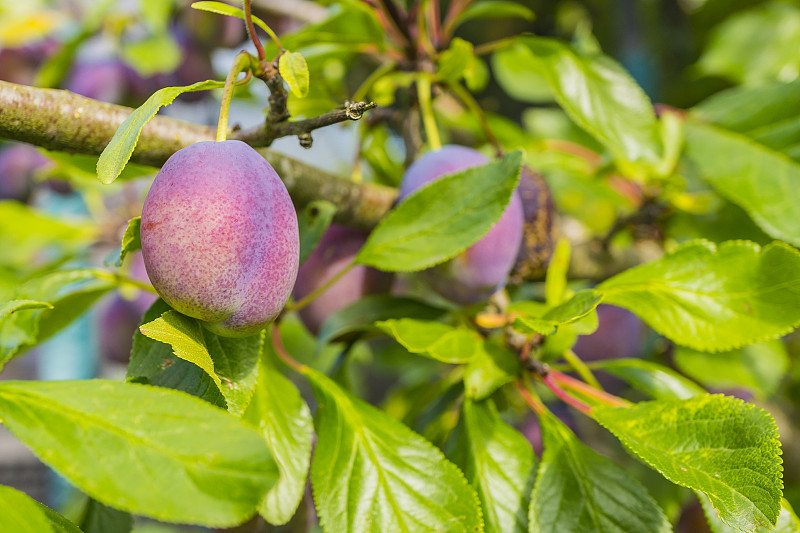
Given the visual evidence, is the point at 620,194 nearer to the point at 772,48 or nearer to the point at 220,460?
the point at 772,48

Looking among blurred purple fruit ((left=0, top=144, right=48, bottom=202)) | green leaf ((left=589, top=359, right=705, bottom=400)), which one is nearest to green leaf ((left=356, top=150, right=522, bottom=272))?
green leaf ((left=589, top=359, right=705, bottom=400))

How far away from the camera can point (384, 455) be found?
385mm

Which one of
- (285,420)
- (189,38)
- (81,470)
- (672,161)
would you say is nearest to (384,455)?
(285,420)

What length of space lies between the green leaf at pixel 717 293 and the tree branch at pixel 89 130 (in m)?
0.25

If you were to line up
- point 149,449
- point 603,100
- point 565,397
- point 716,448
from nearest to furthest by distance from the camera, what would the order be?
point 149,449 < point 716,448 < point 565,397 < point 603,100

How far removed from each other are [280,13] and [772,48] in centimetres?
75

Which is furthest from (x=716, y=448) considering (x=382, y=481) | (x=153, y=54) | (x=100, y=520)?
(x=153, y=54)

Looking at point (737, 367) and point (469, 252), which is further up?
point (469, 252)

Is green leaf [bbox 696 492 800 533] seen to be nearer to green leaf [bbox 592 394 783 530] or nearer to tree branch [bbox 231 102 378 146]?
green leaf [bbox 592 394 783 530]

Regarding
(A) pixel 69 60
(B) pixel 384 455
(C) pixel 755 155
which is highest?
(A) pixel 69 60

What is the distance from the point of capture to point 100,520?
43 centimetres

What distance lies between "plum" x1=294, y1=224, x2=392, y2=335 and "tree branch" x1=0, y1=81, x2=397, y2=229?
0.09 metres

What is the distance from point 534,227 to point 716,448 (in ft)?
0.95

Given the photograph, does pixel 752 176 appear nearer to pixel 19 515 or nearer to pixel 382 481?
pixel 382 481
